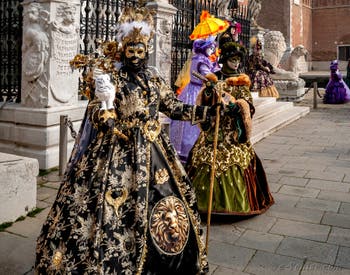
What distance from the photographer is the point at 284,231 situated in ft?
12.6

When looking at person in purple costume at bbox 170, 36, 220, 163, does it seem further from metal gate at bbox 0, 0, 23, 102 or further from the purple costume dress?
metal gate at bbox 0, 0, 23, 102

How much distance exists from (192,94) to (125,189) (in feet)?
12.8

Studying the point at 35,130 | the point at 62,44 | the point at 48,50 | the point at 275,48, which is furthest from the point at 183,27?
the point at 275,48

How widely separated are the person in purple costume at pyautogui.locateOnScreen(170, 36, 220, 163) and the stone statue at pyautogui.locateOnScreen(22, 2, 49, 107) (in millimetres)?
2017

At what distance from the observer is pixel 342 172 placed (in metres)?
6.07

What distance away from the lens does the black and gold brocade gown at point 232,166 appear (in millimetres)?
3926

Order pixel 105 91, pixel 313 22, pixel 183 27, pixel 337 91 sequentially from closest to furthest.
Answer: pixel 105 91
pixel 183 27
pixel 337 91
pixel 313 22

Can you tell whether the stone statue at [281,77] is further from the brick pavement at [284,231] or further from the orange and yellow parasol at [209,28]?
the orange and yellow parasol at [209,28]

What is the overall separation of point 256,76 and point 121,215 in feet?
36.1

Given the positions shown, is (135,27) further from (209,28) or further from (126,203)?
(209,28)

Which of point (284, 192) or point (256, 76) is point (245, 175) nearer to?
point (284, 192)

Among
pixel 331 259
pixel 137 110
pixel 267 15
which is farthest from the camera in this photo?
pixel 267 15

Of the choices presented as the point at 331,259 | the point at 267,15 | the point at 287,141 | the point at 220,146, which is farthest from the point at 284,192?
the point at 267,15

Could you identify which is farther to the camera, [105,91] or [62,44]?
[62,44]
